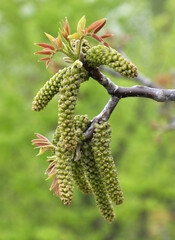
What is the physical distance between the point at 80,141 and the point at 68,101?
185mm

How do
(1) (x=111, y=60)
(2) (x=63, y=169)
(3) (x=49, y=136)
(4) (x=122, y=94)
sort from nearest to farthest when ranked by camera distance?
(1) (x=111, y=60) < (2) (x=63, y=169) < (4) (x=122, y=94) < (3) (x=49, y=136)

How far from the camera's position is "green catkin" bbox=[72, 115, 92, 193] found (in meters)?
1.31

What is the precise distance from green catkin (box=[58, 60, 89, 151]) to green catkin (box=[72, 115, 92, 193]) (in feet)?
0.27

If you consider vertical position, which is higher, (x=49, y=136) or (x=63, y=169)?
(x=49, y=136)

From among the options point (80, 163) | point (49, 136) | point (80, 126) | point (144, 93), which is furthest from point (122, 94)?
point (49, 136)

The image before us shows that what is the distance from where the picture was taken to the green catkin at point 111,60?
1.11m

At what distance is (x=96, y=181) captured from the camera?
1372 millimetres

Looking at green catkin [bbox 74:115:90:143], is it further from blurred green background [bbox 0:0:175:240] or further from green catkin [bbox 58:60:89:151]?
blurred green background [bbox 0:0:175:240]

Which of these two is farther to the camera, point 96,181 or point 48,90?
point 96,181

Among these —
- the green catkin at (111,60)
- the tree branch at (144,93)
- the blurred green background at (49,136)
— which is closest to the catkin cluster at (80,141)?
the green catkin at (111,60)

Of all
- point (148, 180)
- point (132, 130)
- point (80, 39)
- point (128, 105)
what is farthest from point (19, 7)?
point (80, 39)

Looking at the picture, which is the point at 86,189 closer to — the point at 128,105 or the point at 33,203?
the point at 33,203

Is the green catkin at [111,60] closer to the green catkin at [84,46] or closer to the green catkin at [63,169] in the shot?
the green catkin at [84,46]

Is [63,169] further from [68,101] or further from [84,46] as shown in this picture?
[84,46]
